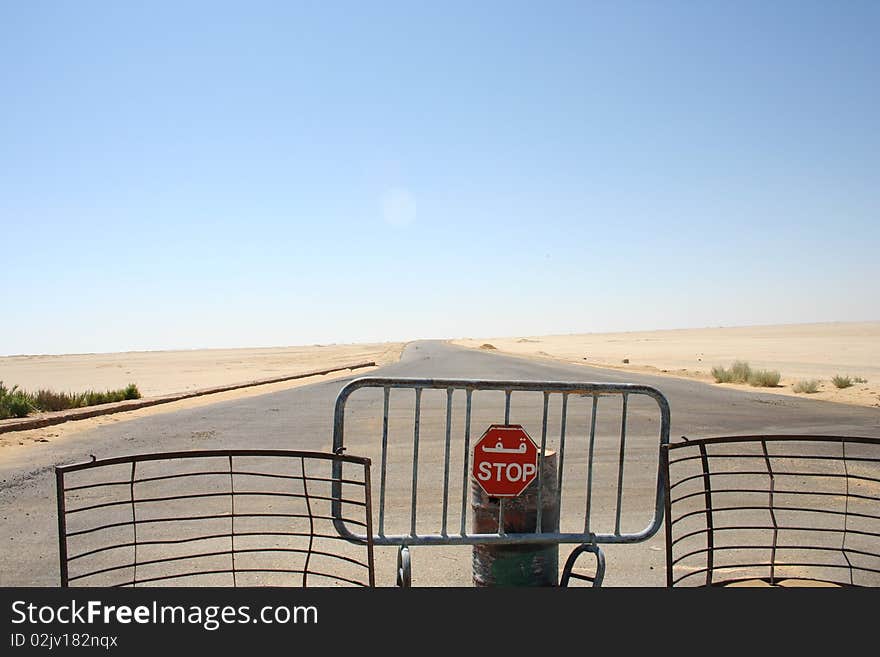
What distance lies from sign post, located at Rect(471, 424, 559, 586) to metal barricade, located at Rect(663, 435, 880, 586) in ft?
2.70

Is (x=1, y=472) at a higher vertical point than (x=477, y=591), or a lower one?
lower

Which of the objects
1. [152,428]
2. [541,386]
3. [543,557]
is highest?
[541,386]

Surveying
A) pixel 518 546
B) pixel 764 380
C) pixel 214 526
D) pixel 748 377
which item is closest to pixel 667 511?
pixel 518 546

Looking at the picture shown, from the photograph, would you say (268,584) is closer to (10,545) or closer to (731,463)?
(10,545)

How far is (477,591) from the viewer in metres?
3.63

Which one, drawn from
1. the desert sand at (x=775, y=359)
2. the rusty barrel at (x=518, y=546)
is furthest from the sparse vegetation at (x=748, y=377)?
the rusty barrel at (x=518, y=546)

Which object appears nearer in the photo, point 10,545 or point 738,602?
point 738,602

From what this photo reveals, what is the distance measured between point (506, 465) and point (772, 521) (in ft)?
9.02

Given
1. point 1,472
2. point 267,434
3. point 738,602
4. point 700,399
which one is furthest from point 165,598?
point 700,399

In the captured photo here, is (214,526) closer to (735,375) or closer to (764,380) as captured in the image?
(764,380)

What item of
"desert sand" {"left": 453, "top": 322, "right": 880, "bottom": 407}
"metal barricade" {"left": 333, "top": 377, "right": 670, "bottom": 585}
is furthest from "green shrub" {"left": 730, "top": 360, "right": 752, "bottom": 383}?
"metal barricade" {"left": 333, "top": 377, "right": 670, "bottom": 585}

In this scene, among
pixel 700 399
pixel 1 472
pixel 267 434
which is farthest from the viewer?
pixel 700 399

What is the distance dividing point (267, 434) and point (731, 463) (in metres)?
7.82

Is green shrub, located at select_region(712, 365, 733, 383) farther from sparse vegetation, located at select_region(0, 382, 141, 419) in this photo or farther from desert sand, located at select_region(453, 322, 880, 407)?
sparse vegetation, located at select_region(0, 382, 141, 419)
